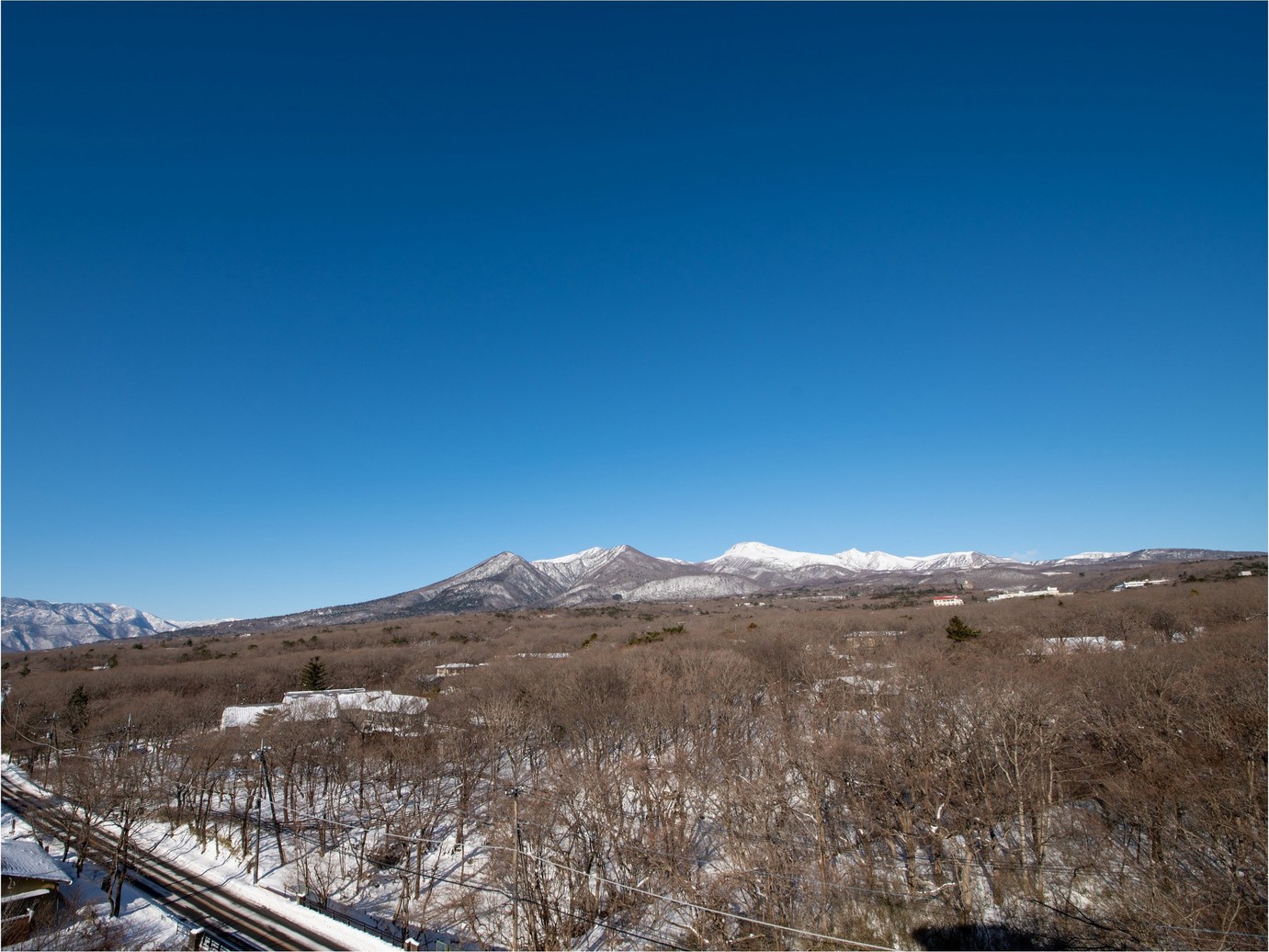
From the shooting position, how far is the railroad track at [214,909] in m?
30.9

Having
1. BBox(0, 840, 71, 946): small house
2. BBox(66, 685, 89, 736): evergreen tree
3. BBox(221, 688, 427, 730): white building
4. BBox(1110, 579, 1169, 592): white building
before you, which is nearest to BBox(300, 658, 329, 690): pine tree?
BBox(221, 688, 427, 730): white building

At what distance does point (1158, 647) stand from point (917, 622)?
5305cm

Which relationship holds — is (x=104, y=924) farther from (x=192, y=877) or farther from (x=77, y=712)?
(x=77, y=712)

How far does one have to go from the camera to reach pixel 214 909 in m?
35.1

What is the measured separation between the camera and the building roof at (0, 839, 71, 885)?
33.2 m

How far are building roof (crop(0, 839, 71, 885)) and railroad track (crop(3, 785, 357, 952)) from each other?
3.25m

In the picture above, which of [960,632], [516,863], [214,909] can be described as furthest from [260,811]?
[960,632]

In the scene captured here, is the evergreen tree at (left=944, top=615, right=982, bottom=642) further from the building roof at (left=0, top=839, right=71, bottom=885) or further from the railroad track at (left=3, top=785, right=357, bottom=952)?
the building roof at (left=0, top=839, right=71, bottom=885)

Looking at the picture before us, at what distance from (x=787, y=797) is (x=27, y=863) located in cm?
4307

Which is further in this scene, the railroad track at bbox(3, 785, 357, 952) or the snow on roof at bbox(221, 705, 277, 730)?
the snow on roof at bbox(221, 705, 277, 730)

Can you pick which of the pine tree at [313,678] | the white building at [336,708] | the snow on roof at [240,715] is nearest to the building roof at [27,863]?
the white building at [336,708]

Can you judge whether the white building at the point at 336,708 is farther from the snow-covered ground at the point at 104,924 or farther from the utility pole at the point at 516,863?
the utility pole at the point at 516,863

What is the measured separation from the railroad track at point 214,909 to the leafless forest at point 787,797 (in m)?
3.13

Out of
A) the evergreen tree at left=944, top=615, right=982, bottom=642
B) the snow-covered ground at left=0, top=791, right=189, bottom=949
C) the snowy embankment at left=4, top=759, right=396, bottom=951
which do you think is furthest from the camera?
the evergreen tree at left=944, top=615, right=982, bottom=642
